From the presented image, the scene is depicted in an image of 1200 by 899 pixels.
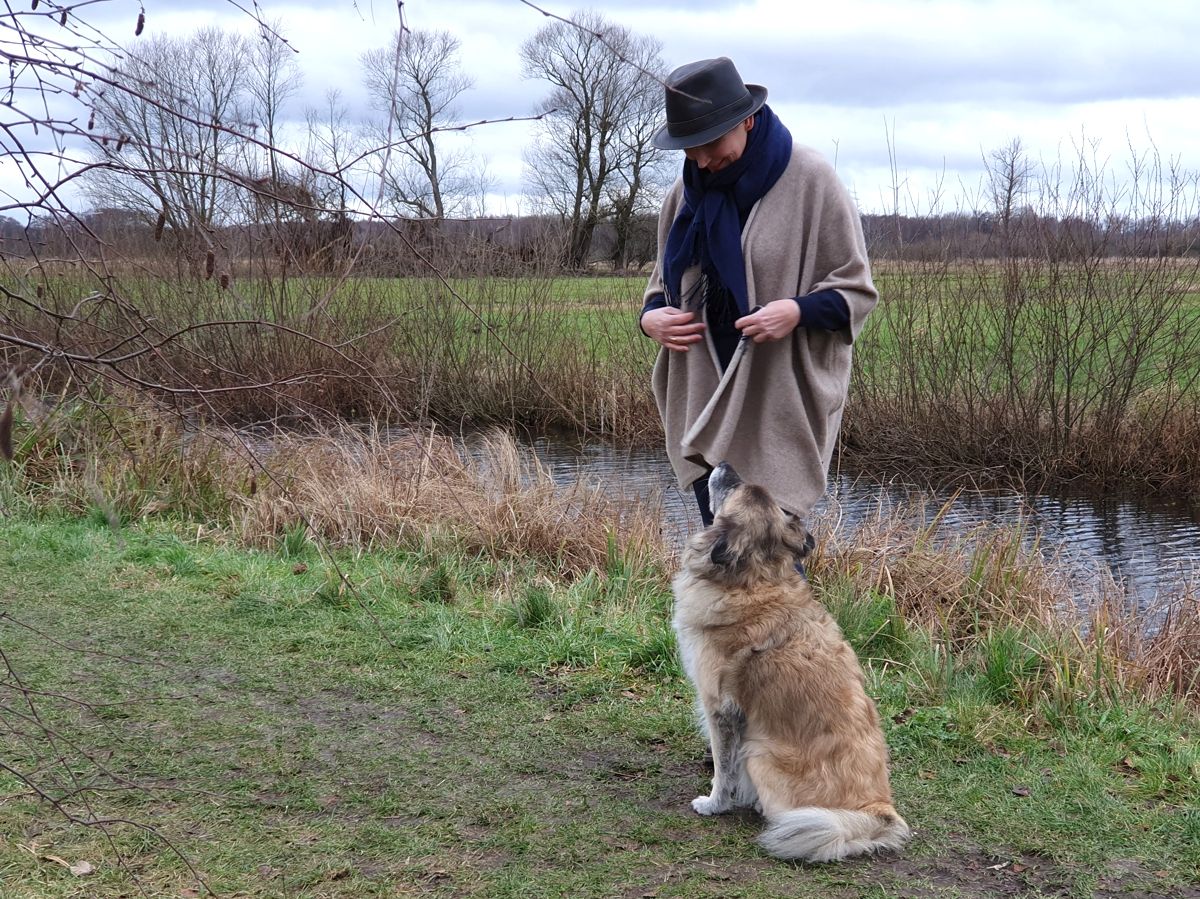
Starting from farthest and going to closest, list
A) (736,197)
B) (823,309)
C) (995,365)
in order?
(995,365) → (736,197) → (823,309)

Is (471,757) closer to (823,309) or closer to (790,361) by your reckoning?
(790,361)

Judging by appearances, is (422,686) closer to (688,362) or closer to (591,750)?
(591,750)

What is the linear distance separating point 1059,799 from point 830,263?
6.97ft

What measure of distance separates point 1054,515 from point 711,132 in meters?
8.81

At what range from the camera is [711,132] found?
3.64 meters

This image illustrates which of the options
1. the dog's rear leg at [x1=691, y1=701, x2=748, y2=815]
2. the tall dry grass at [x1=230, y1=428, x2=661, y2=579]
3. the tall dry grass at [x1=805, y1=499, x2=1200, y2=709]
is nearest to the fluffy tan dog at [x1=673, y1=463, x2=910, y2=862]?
the dog's rear leg at [x1=691, y1=701, x2=748, y2=815]

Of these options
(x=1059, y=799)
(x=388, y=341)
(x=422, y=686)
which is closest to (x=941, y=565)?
(x=1059, y=799)

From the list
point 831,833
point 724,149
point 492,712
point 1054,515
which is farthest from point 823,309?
point 1054,515

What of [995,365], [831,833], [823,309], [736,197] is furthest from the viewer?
[995,365]

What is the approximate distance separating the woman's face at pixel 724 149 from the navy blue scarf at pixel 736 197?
2 centimetres

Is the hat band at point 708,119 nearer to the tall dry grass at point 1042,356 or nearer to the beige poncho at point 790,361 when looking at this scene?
the beige poncho at point 790,361

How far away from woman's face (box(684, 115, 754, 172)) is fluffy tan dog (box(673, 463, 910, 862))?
1.10 m

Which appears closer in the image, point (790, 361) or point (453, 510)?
point (790, 361)

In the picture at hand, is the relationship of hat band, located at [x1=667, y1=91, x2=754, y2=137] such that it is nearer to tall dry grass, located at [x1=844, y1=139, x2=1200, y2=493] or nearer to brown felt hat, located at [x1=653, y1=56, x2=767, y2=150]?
brown felt hat, located at [x1=653, y1=56, x2=767, y2=150]
